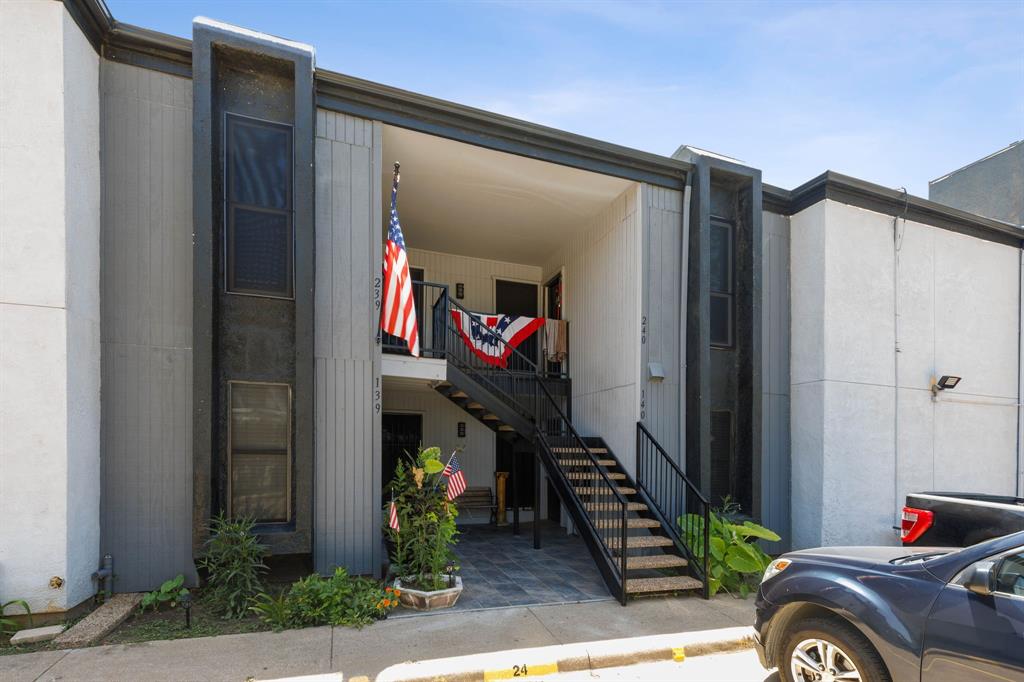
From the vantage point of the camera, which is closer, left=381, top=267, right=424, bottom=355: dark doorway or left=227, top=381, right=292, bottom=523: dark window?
left=227, top=381, right=292, bottom=523: dark window

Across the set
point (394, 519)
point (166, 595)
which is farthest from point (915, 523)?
point (166, 595)

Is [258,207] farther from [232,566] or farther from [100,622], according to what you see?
[100,622]

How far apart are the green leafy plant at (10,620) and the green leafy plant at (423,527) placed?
3.19 metres

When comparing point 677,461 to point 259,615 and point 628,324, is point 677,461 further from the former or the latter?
point 259,615

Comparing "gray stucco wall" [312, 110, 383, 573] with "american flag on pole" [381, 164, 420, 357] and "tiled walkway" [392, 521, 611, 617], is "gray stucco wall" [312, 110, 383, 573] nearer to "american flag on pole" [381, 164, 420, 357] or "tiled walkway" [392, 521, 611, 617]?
"american flag on pole" [381, 164, 420, 357]

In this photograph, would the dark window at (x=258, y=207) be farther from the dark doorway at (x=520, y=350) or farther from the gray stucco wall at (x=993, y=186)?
the gray stucco wall at (x=993, y=186)

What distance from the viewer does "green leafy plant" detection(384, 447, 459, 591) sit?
19.9ft

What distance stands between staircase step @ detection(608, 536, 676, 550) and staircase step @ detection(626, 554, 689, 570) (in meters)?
0.16

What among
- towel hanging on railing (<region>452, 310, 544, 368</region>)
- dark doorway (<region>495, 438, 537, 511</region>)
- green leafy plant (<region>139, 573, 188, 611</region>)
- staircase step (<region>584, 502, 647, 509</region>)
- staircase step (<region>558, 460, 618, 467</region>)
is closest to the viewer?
green leafy plant (<region>139, 573, 188, 611</region>)

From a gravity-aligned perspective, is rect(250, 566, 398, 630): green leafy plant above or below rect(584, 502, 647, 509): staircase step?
below

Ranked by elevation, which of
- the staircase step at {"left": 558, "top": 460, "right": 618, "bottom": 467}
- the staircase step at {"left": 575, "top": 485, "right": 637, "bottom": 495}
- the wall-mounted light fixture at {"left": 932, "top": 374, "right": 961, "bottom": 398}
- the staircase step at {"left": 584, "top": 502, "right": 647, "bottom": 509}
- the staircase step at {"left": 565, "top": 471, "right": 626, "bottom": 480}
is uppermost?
the wall-mounted light fixture at {"left": 932, "top": 374, "right": 961, "bottom": 398}

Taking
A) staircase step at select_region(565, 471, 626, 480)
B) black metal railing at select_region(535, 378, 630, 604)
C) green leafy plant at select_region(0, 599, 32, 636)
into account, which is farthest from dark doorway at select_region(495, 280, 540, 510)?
green leafy plant at select_region(0, 599, 32, 636)

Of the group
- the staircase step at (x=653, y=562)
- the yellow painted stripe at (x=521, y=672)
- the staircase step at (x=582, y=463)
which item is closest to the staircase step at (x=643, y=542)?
the staircase step at (x=653, y=562)

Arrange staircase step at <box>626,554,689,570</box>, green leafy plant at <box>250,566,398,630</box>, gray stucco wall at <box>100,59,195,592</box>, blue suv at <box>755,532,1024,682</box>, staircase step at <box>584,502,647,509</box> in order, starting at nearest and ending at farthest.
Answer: blue suv at <box>755,532,1024,682</box>
green leafy plant at <box>250,566,398,630</box>
gray stucco wall at <box>100,59,195,592</box>
staircase step at <box>626,554,689,570</box>
staircase step at <box>584,502,647,509</box>
